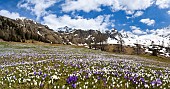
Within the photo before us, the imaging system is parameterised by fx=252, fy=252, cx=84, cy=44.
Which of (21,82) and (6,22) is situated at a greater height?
(6,22)

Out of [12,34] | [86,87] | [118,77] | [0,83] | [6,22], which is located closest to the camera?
[86,87]

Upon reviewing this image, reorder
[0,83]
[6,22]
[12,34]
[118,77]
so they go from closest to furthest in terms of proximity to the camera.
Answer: [0,83] → [118,77] → [12,34] → [6,22]

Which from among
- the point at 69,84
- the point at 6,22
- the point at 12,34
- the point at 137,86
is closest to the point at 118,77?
the point at 137,86

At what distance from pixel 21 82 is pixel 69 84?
282 cm

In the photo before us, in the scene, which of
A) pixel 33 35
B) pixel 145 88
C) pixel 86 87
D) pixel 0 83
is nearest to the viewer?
pixel 86 87

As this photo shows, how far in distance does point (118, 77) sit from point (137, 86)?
8.45ft

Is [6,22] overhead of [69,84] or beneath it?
overhead

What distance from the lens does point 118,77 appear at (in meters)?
15.7

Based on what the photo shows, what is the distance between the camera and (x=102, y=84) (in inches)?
524

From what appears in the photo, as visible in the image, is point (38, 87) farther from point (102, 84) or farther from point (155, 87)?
point (155, 87)

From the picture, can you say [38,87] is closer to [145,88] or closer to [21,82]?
[21,82]

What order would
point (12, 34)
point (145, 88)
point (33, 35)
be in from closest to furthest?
point (145, 88), point (12, 34), point (33, 35)

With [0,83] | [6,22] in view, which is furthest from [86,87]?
[6,22]

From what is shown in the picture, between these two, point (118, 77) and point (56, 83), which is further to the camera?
point (118, 77)
